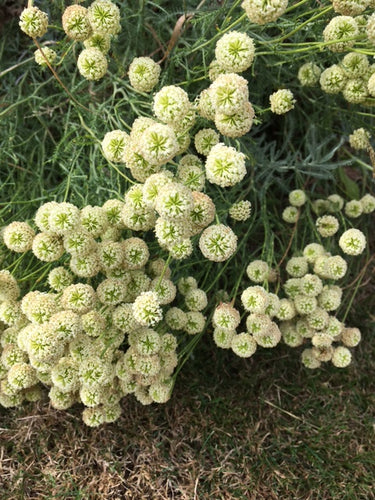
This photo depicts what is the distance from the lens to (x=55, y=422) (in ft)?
6.58

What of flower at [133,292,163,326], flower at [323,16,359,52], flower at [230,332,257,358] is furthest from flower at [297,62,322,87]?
flower at [133,292,163,326]

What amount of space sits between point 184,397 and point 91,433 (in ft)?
1.28

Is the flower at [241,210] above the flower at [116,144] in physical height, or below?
below

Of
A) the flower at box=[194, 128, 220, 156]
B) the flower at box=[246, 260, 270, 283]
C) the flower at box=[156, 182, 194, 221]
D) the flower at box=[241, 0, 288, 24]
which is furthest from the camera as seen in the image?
the flower at box=[246, 260, 270, 283]

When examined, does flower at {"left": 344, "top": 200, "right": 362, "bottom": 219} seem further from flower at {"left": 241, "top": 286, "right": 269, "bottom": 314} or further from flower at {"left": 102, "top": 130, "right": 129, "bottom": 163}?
flower at {"left": 102, "top": 130, "right": 129, "bottom": 163}

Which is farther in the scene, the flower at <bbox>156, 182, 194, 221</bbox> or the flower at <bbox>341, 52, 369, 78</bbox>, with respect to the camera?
the flower at <bbox>341, 52, 369, 78</bbox>

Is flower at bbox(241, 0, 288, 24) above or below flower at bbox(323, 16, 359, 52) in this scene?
above

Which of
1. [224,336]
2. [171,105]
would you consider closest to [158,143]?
[171,105]

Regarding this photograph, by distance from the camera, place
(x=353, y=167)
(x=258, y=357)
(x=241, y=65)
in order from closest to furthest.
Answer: (x=241, y=65) < (x=258, y=357) < (x=353, y=167)

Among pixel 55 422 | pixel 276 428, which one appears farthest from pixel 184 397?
pixel 55 422

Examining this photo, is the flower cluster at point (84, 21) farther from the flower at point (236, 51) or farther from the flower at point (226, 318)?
the flower at point (226, 318)

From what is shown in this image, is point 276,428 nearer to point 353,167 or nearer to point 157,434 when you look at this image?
point 157,434

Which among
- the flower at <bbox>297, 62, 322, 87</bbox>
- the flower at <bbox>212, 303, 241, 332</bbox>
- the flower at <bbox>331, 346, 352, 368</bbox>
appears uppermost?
the flower at <bbox>297, 62, 322, 87</bbox>

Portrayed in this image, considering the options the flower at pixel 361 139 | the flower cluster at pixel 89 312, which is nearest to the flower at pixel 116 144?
the flower cluster at pixel 89 312
